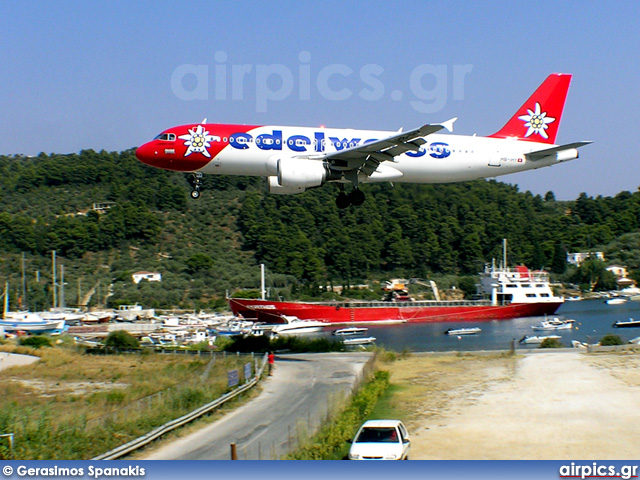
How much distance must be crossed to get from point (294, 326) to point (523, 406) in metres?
48.7

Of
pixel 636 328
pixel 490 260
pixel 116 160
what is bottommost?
pixel 636 328

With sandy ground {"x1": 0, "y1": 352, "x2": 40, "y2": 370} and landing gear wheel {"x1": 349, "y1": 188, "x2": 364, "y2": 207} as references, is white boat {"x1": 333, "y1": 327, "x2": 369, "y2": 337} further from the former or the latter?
landing gear wheel {"x1": 349, "y1": 188, "x2": 364, "y2": 207}

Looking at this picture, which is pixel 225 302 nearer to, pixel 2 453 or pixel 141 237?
pixel 141 237

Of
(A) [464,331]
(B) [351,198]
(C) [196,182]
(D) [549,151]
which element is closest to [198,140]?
(C) [196,182]

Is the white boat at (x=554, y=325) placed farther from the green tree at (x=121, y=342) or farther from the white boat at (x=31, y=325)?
the white boat at (x=31, y=325)

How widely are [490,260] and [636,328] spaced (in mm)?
33747

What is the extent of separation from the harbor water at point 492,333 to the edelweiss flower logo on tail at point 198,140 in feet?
108

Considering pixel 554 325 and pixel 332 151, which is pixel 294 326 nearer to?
pixel 554 325

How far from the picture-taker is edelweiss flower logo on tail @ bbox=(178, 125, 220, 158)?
1176 inches

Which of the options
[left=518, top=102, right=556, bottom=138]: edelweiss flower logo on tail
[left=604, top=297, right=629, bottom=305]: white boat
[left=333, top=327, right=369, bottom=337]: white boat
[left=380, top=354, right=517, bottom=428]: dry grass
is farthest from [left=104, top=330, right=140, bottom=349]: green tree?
[left=604, top=297, right=629, bottom=305]: white boat

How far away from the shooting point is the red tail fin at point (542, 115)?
35.7 m

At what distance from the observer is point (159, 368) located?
1551 inches

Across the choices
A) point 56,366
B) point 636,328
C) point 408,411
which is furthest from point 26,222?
point 408,411

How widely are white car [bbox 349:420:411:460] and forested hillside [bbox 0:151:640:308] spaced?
7076 centimetres
